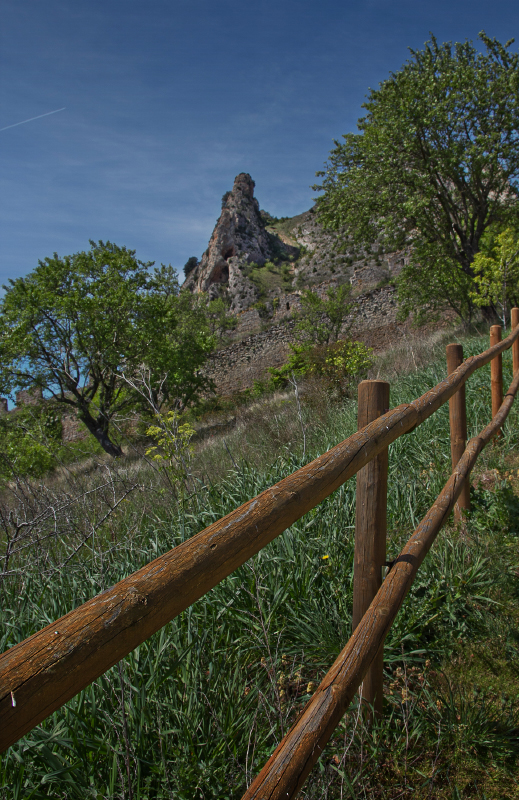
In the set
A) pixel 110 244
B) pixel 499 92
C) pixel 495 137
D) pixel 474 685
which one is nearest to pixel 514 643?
pixel 474 685

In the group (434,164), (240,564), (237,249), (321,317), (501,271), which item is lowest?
(240,564)

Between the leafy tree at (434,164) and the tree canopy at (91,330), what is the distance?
601 cm

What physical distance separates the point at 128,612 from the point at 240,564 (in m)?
0.27

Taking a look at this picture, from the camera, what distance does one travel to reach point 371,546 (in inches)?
65.2

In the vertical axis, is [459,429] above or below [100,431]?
above

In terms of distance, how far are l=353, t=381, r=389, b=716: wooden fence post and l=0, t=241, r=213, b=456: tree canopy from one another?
10.4 m

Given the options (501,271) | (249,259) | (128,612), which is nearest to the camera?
(128,612)

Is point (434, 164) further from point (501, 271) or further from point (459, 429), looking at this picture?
point (459, 429)

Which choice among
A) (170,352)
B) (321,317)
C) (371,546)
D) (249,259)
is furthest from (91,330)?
(249,259)

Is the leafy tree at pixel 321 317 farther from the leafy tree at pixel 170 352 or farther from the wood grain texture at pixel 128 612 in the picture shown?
the wood grain texture at pixel 128 612

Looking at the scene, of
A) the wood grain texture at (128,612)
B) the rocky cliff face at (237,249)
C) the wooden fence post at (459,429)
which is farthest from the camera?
the rocky cliff face at (237,249)

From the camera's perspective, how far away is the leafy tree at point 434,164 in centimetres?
1030

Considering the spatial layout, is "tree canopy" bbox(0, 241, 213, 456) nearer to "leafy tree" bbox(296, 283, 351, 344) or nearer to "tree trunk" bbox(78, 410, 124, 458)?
"tree trunk" bbox(78, 410, 124, 458)

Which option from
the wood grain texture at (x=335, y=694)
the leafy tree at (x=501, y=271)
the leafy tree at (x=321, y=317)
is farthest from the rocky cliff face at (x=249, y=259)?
the wood grain texture at (x=335, y=694)
